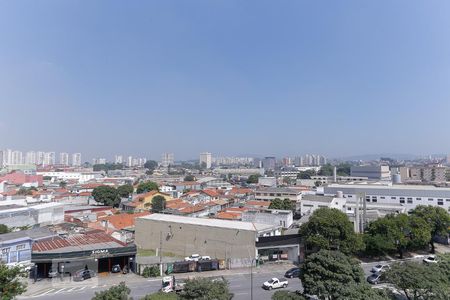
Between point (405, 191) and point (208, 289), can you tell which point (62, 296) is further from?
point (405, 191)

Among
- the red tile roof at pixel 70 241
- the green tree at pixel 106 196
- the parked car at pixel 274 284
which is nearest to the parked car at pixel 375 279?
the parked car at pixel 274 284

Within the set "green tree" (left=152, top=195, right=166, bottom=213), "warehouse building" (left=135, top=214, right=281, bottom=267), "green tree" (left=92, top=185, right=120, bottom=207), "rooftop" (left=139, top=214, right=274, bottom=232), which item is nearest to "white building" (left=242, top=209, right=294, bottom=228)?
"warehouse building" (left=135, top=214, right=281, bottom=267)

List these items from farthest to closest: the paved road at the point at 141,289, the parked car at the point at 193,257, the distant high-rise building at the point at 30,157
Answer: the distant high-rise building at the point at 30,157 < the parked car at the point at 193,257 < the paved road at the point at 141,289

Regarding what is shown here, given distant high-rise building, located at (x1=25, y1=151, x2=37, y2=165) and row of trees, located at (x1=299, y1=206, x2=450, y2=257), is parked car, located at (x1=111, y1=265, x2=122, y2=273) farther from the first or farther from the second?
distant high-rise building, located at (x1=25, y1=151, x2=37, y2=165)

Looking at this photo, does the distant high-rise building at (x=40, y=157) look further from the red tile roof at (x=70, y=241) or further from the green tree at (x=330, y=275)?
the green tree at (x=330, y=275)

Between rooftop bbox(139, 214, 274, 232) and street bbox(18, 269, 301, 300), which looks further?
rooftop bbox(139, 214, 274, 232)

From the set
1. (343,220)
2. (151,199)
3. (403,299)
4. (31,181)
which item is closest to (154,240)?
(343,220)

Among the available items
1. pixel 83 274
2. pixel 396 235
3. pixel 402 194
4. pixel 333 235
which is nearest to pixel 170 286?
pixel 83 274
